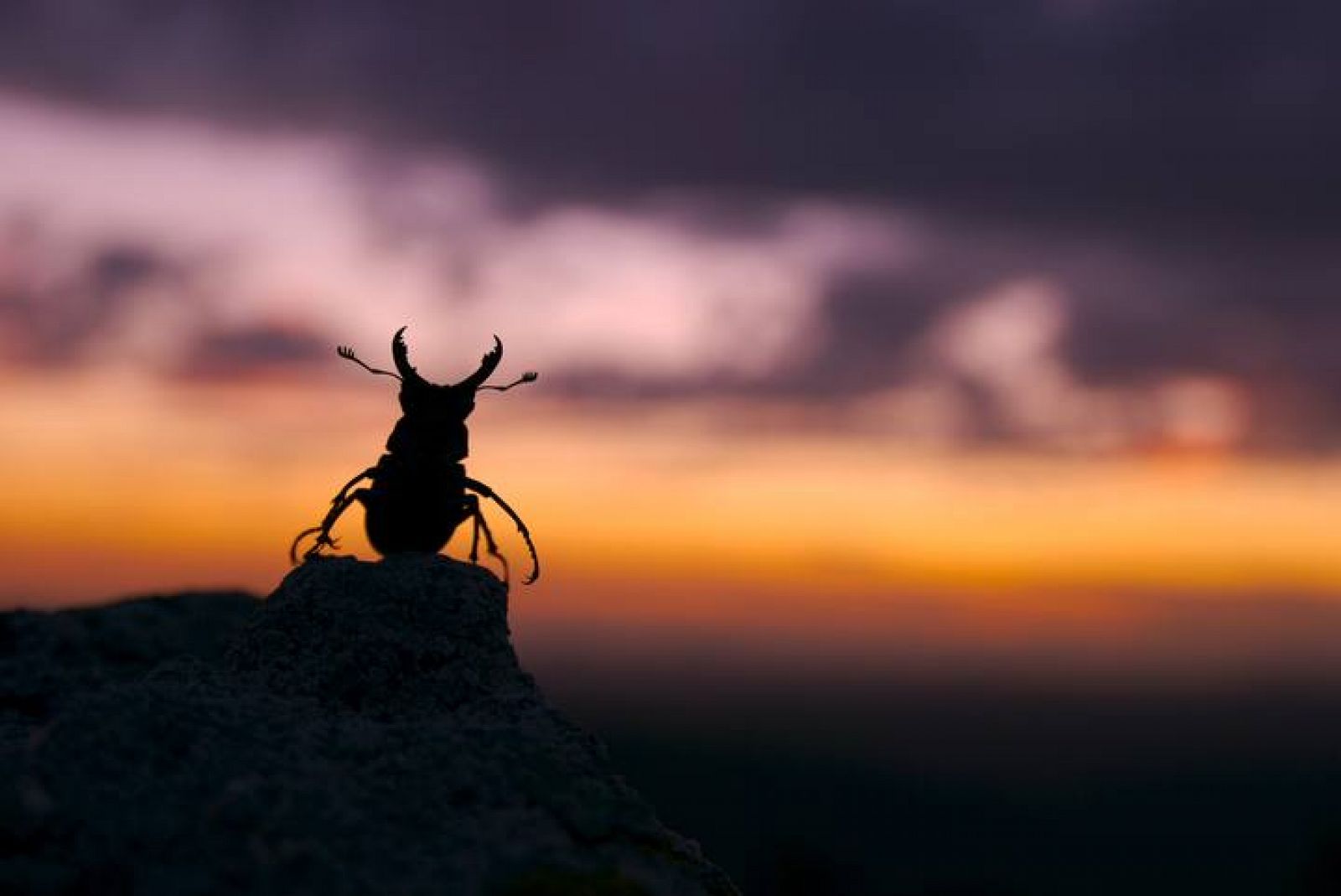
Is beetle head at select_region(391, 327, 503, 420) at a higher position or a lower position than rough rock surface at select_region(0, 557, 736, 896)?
higher

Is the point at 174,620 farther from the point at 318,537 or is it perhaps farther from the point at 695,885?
the point at 695,885

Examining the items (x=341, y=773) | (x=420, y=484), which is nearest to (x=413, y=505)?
(x=420, y=484)

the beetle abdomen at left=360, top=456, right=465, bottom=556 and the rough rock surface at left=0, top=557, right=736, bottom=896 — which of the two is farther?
the beetle abdomen at left=360, top=456, right=465, bottom=556

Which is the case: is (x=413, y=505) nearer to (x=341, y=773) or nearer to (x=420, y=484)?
(x=420, y=484)

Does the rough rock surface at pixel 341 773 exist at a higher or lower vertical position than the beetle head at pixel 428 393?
lower

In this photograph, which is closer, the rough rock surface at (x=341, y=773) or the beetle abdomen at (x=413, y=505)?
the rough rock surface at (x=341, y=773)
